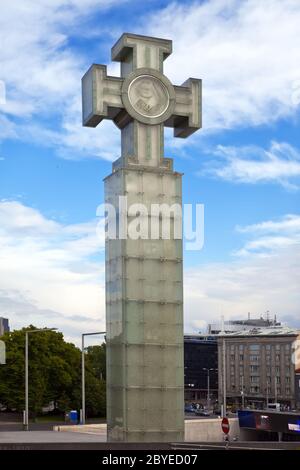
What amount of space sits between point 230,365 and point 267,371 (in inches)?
549

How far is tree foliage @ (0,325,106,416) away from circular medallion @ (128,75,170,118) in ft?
203

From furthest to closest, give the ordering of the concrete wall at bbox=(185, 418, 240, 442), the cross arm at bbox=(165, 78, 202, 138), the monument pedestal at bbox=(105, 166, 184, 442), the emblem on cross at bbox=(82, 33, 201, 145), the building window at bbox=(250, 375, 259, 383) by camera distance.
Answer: the building window at bbox=(250, 375, 259, 383), the concrete wall at bbox=(185, 418, 240, 442), the cross arm at bbox=(165, 78, 202, 138), the emblem on cross at bbox=(82, 33, 201, 145), the monument pedestal at bbox=(105, 166, 184, 442)

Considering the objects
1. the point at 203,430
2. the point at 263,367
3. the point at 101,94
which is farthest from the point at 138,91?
the point at 263,367

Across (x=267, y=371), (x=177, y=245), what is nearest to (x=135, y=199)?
(x=177, y=245)

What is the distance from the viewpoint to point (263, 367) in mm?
181500

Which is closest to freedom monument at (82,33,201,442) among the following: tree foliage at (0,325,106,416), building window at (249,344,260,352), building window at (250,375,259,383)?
tree foliage at (0,325,106,416)

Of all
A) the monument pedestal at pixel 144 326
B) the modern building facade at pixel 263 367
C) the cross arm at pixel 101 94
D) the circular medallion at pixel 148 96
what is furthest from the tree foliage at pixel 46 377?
the modern building facade at pixel 263 367

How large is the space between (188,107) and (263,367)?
150 metres

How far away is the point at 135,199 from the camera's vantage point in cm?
3641

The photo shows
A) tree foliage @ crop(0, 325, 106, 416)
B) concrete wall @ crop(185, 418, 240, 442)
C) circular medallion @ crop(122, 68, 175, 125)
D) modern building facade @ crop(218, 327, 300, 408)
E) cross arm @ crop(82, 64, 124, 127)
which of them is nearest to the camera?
cross arm @ crop(82, 64, 124, 127)

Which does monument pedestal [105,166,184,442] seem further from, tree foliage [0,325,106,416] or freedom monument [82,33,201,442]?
tree foliage [0,325,106,416]

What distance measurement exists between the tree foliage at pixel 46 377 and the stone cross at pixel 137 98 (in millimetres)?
61022

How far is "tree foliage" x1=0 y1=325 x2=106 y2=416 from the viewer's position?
307ft

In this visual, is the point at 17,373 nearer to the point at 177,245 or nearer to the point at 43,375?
the point at 43,375
